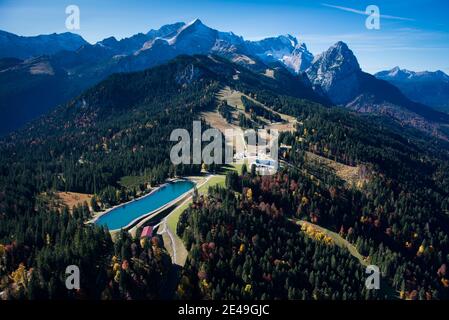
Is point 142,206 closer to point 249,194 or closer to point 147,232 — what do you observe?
point 147,232

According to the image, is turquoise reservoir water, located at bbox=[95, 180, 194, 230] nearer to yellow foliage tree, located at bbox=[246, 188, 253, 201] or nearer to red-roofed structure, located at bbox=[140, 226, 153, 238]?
red-roofed structure, located at bbox=[140, 226, 153, 238]

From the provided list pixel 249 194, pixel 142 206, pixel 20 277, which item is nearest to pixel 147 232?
pixel 142 206

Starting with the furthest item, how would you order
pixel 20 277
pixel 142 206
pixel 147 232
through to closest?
pixel 142 206 → pixel 147 232 → pixel 20 277

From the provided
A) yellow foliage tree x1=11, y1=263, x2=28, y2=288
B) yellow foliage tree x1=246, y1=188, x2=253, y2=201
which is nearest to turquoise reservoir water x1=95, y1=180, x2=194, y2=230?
yellow foliage tree x1=246, y1=188, x2=253, y2=201

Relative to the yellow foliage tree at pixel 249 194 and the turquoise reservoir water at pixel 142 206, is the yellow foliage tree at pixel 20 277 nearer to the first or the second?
the turquoise reservoir water at pixel 142 206

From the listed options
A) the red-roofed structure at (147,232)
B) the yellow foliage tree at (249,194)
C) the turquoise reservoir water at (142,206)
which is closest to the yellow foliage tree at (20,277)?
the turquoise reservoir water at (142,206)

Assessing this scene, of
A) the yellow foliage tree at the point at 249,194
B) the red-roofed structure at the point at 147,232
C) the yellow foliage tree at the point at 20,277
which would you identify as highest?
the yellow foliage tree at the point at 249,194

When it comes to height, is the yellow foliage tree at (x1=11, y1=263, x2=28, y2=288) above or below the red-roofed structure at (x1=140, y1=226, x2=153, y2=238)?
below

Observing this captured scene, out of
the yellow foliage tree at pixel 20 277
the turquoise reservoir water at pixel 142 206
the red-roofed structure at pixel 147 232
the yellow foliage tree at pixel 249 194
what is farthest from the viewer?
the yellow foliage tree at pixel 249 194

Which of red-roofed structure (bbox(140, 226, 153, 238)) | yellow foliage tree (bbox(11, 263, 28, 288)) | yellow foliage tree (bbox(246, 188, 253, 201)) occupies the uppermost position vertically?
yellow foliage tree (bbox(246, 188, 253, 201))
